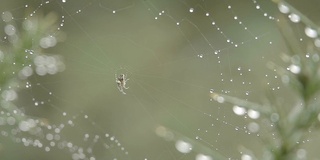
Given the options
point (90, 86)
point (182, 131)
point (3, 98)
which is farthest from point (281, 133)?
point (90, 86)

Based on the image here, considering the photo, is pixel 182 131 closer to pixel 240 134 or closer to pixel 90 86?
pixel 240 134

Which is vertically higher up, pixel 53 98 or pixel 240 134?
pixel 240 134

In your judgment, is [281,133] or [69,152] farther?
[69,152]

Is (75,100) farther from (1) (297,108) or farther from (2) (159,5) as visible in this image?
(1) (297,108)

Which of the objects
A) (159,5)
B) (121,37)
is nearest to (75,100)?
(121,37)

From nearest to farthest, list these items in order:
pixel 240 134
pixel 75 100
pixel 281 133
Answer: pixel 281 133 < pixel 240 134 < pixel 75 100

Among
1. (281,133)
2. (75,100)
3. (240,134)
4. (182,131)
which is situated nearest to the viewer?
(281,133)

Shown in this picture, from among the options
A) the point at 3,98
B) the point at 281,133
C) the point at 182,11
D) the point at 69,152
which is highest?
the point at 182,11
